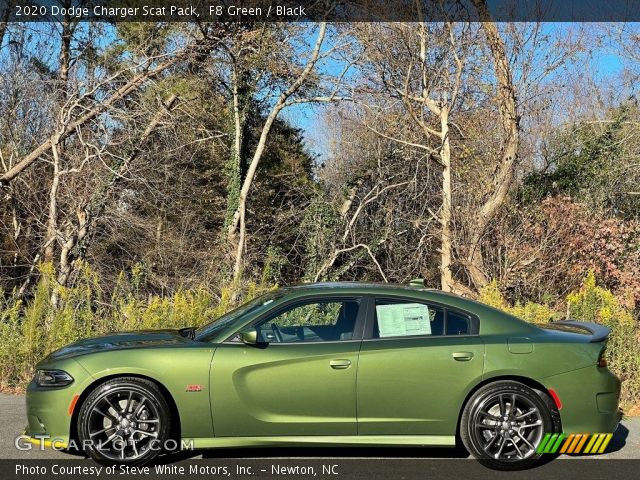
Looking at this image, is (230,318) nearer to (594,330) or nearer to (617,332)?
(594,330)

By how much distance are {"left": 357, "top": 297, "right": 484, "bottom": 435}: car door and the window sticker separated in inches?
3.0

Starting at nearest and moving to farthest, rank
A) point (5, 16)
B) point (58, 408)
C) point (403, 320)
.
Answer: point (58, 408) → point (403, 320) → point (5, 16)

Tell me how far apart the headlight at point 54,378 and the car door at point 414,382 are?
2251 mm

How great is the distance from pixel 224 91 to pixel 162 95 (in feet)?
8.25

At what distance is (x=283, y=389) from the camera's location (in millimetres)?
5004

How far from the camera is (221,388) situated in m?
4.97

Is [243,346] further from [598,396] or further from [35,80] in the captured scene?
[35,80]

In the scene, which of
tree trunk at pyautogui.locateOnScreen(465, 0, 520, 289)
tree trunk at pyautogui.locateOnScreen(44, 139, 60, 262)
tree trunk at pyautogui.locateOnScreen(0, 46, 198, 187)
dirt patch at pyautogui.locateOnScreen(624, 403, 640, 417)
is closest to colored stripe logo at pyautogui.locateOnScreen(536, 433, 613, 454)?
dirt patch at pyautogui.locateOnScreen(624, 403, 640, 417)

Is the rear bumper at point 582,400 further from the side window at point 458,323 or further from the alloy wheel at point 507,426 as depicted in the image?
the side window at point 458,323

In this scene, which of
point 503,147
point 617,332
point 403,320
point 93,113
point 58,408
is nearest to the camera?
point 58,408

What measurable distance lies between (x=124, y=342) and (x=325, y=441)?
1851 millimetres

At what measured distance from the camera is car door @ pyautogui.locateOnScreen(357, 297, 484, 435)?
5.03 metres

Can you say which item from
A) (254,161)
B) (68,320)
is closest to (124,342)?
(68,320)

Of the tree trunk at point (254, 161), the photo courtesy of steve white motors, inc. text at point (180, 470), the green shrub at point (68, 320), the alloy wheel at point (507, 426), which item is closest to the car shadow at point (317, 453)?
the photo courtesy of steve white motors, inc. text at point (180, 470)
